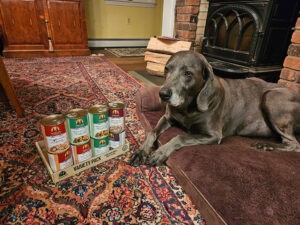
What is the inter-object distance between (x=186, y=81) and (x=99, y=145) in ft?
2.22

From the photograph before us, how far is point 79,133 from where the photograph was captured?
114 cm

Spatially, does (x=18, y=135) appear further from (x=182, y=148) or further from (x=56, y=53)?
(x=56, y=53)

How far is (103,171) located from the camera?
4.11 ft

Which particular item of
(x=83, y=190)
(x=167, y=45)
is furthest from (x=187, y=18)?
(x=83, y=190)

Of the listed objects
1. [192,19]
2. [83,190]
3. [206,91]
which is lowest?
[83,190]

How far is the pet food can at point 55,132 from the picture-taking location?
1.03m

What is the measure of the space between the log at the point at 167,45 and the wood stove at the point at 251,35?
17.1 inches

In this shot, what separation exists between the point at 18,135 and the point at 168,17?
326cm

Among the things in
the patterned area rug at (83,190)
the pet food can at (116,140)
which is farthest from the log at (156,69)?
the pet food can at (116,140)

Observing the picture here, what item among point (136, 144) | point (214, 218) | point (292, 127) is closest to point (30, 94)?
point (136, 144)

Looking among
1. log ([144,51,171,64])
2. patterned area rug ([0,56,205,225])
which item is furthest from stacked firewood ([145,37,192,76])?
patterned area rug ([0,56,205,225])

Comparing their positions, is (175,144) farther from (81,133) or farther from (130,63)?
(130,63)

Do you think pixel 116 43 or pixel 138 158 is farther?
pixel 116 43

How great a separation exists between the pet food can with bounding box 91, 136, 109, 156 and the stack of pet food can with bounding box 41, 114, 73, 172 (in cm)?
16
